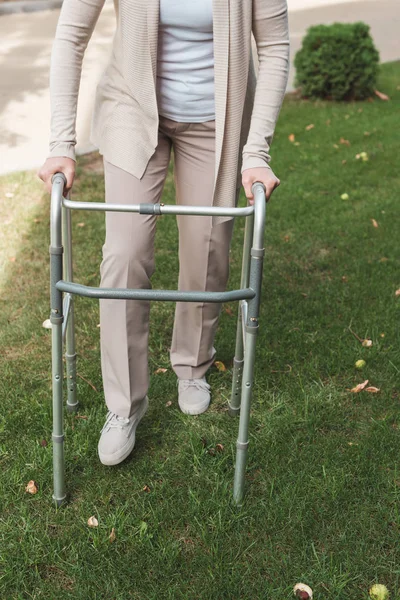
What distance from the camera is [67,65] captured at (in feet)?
8.16

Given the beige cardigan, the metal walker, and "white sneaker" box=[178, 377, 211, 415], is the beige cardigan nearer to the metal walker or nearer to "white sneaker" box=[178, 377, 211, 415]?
the metal walker

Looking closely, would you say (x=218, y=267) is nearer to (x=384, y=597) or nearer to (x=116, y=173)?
(x=116, y=173)

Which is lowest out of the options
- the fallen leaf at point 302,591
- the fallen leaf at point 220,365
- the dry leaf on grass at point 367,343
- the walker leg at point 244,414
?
the fallen leaf at point 220,365

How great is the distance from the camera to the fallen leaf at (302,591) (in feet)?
7.72

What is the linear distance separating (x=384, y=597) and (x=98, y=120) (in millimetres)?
1840

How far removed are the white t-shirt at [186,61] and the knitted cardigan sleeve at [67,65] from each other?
242mm

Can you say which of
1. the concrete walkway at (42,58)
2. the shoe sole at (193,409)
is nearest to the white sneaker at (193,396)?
the shoe sole at (193,409)

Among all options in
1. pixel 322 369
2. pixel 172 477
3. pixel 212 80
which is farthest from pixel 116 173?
pixel 322 369

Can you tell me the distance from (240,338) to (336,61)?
5973mm

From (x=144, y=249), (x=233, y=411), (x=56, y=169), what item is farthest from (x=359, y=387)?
(x=56, y=169)

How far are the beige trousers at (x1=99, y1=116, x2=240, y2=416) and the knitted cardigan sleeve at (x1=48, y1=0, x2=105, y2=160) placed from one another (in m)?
0.26

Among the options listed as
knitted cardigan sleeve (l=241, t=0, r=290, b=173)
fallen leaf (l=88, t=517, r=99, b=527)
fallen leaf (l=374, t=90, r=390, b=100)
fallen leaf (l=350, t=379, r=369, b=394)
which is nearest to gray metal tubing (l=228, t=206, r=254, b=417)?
knitted cardigan sleeve (l=241, t=0, r=290, b=173)

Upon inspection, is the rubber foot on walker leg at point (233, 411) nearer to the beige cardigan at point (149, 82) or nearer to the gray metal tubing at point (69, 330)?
the gray metal tubing at point (69, 330)

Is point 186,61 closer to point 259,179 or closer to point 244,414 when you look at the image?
point 259,179
